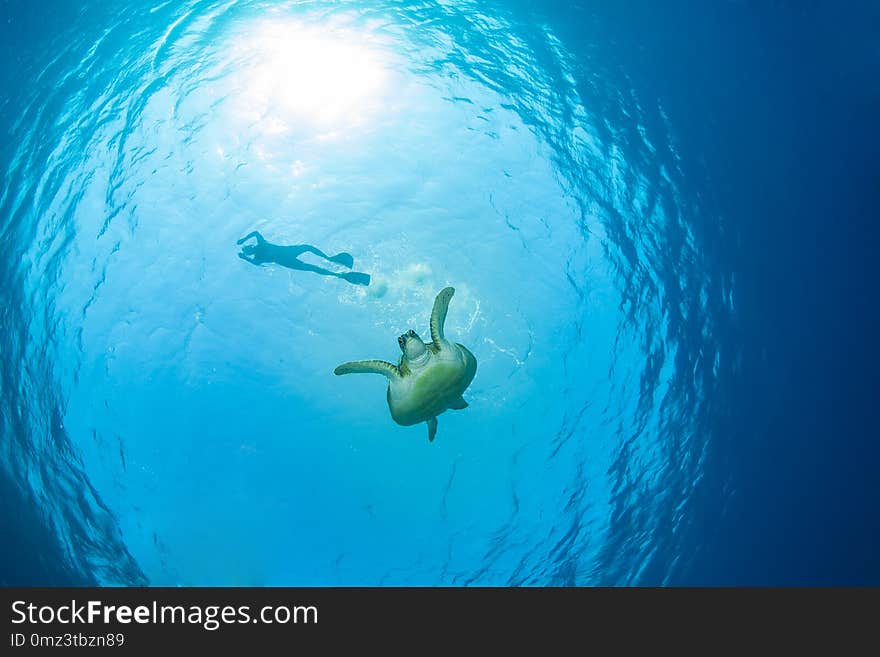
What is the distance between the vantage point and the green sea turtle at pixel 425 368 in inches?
254

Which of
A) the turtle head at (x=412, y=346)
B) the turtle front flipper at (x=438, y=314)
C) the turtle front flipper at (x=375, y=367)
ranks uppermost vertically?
the turtle front flipper at (x=438, y=314)

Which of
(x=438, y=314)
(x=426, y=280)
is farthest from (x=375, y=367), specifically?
(x=426, y=280)

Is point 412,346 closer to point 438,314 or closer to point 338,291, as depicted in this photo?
point 438,314

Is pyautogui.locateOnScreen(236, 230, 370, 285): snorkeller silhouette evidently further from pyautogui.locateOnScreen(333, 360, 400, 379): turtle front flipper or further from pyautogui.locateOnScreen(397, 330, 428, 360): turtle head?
pyautogui.locateOnScreen(397, 330, 428, 360): turtle head

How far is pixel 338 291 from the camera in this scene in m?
11.8

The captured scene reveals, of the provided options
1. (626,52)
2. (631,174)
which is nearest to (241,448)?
(631,174)

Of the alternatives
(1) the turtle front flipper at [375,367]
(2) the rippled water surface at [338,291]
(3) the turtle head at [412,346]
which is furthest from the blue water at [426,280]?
(3) the turtle head at [412,346]

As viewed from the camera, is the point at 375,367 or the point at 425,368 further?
the point at 375,367

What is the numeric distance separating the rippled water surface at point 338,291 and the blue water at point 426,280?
7 centimetres

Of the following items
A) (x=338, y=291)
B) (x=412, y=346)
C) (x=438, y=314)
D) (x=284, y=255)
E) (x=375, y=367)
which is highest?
(x=438, y=314)

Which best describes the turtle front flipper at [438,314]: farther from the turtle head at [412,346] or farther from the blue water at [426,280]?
the blue water at [426,280]

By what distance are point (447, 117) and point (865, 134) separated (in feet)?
28.1

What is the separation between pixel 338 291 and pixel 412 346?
600 cm

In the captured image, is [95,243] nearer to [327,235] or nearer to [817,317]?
[327,235]
